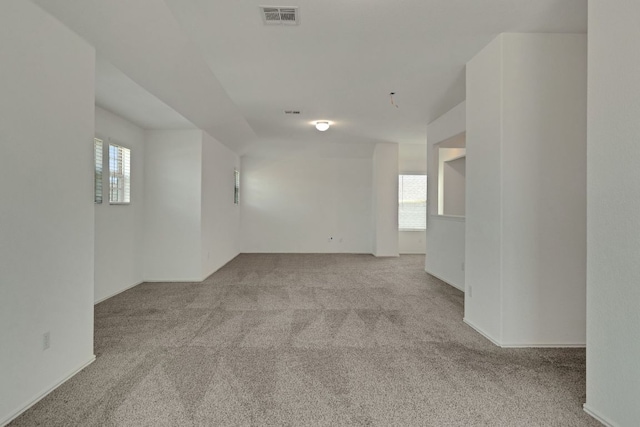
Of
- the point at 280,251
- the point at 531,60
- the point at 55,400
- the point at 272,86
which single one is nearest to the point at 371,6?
the point at 531,60

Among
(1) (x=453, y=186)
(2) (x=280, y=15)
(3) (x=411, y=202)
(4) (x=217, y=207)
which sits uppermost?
(2) (x=280, y=15)

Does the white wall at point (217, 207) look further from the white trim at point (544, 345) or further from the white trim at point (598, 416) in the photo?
the white trim at point (598, 416)

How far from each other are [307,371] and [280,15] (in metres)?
2.61

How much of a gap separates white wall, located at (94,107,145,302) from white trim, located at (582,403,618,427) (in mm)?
4842

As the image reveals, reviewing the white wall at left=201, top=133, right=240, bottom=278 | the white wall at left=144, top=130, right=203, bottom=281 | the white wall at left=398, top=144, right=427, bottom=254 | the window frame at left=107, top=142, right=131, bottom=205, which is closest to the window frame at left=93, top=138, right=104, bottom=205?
the window frame at left=107, top=142, right=131, bottom=205

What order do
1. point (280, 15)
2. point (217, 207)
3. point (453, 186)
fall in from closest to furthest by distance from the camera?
point (280, 15)
point (217, 207)
point (453, 186)

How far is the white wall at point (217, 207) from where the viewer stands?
5797 millimetres

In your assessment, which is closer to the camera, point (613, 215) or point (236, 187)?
point (613, 215)

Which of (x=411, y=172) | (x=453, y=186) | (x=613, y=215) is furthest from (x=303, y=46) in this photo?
(x=411, y=172)

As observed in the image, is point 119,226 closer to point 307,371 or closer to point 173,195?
point 173,195

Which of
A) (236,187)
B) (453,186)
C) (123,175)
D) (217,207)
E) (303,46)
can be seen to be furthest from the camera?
(236,187)

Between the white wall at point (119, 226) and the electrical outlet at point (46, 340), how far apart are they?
7.57 ft

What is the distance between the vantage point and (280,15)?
2584 mm

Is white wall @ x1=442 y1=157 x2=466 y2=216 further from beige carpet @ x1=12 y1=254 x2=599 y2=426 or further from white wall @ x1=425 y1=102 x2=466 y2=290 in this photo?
beige carpet @ x1=12 y1=254 x2=599 y2=426
